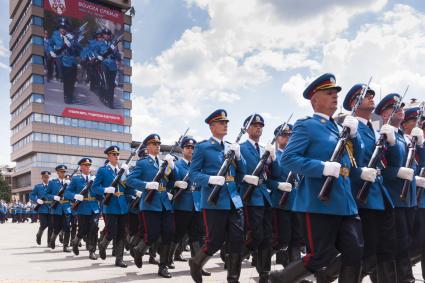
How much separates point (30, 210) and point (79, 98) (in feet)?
107

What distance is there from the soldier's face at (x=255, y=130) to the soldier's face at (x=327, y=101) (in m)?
2.47

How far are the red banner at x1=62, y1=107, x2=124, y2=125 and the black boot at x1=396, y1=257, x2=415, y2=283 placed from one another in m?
72.3

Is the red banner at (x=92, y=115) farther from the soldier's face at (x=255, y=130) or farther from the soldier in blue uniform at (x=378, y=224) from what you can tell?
the soldier in blue uniform at (x=378, y=224)

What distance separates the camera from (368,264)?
512 centimetres

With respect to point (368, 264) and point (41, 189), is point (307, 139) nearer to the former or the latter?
point (368, 264)

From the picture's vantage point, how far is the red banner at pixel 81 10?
Result: 72250 millimetres

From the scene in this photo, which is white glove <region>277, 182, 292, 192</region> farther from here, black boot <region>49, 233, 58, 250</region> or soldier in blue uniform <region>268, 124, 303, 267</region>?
black boot <region>49, 233, 58, 250</region>

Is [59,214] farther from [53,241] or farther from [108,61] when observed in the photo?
[108,61]

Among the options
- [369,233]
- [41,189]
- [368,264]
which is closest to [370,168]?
[369,233]

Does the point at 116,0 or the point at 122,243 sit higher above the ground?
the point at 116,0

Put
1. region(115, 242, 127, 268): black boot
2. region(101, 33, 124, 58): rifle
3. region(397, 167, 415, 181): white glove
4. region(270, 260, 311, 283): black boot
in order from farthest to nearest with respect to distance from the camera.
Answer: region(101, 33, 124, 58): rifle
region(115, 242, 127, 268): black boot
region(397, 167, 415, 181): white glove
region(270, 260, 311, 283): black boot

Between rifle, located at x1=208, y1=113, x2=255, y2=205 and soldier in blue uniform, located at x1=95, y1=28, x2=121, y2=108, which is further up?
soldier in blue uniform, located at x1=95, y1=28, x2=121, y2=108

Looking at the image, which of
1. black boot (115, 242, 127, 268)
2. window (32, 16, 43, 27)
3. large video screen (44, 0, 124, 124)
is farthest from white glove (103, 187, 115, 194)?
window (32, 16, 43, 27)

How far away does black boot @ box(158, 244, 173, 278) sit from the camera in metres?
7.72
